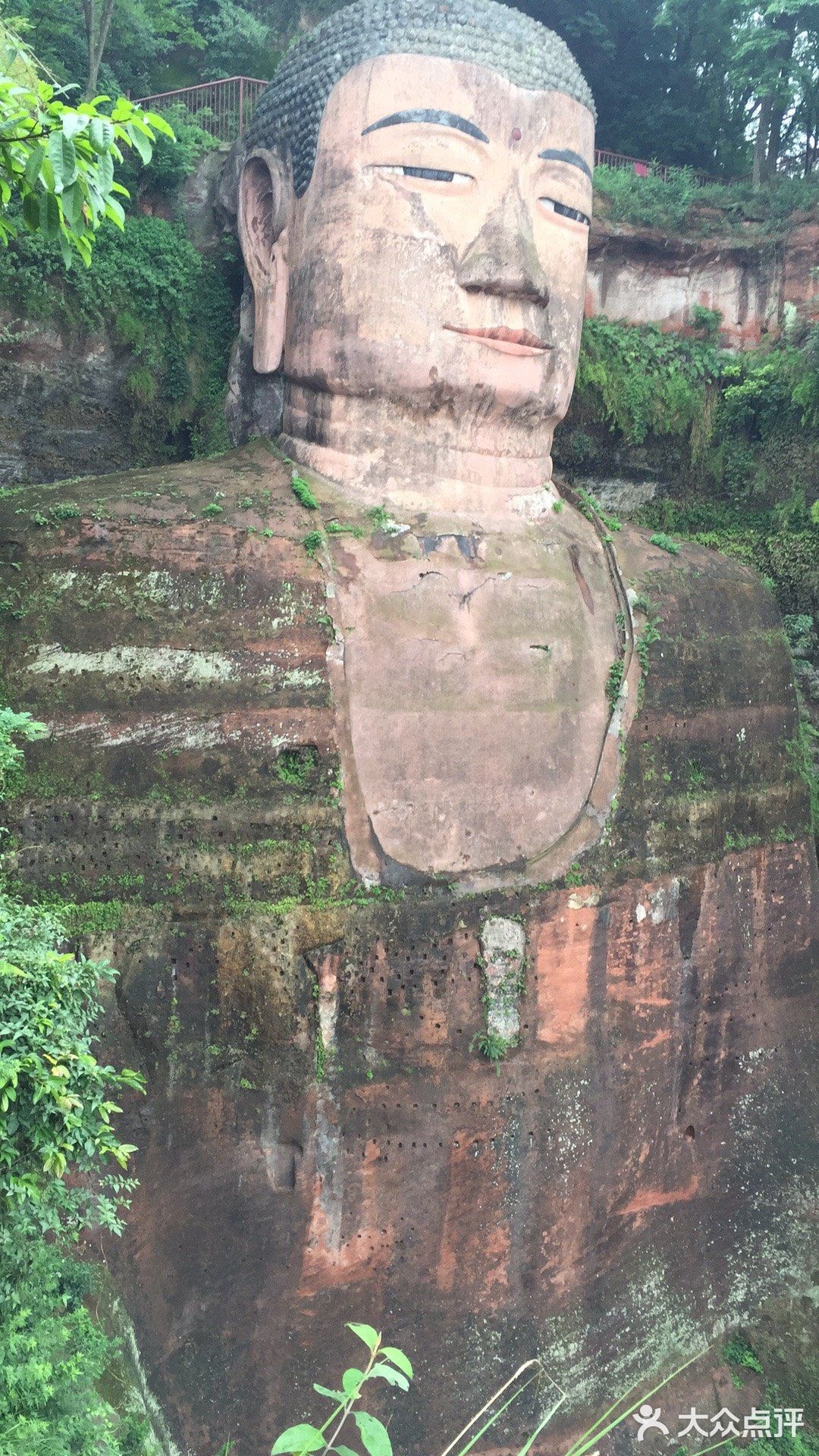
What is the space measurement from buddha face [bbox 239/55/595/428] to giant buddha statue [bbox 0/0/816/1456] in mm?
27

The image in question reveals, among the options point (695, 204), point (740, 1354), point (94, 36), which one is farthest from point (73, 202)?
point (695, 204)

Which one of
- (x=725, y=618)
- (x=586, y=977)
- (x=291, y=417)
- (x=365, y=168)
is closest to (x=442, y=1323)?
(x=586, y=977)

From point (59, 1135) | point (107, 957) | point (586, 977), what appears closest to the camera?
point (59, 1135)

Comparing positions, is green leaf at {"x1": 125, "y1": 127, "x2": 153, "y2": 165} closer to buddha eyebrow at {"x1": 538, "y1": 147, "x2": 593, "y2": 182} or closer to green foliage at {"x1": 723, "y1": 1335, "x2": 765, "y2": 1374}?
buddha eyebrow at {"x1": 538, "y1": 147, "x2": 593, "y2": 182}

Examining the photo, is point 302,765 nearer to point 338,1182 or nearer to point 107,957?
point 107,957

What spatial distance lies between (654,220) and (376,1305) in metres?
10.00

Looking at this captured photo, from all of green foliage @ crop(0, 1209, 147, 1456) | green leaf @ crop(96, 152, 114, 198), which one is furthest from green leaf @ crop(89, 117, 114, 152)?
green foliage @ crop(0, 1209, 147, 1456)

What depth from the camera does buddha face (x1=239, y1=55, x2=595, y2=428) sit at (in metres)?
8.14

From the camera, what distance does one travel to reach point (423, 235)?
8125mm

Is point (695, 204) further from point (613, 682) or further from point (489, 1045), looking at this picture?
point (489, 1045)

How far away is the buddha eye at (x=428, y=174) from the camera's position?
815 centimetres

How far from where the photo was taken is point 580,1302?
8.13 m

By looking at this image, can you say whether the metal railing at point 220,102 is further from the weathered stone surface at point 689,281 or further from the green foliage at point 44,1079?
the green foliage at point 44,1079

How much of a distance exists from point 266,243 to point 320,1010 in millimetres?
5387
